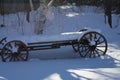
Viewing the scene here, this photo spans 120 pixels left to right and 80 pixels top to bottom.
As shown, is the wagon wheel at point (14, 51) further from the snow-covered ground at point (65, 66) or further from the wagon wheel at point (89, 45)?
the wagon wheel at point (89, 45)

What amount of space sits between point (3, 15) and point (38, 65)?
12587 millimetres

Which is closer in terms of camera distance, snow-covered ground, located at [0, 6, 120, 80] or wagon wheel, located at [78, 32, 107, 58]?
snow-covered ground, located at [0, 6, 120, 80]

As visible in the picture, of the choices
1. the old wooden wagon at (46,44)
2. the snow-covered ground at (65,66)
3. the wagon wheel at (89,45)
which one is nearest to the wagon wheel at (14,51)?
the old wooden wagon at (46,44)

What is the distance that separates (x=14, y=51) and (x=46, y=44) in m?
1.12

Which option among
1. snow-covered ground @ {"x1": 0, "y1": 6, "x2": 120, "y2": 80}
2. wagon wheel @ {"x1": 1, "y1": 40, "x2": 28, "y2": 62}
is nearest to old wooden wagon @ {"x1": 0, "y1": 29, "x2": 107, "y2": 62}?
wagon wheel @ {"x1": 1, "y1": 40, "x2": 28, "y2": 62}

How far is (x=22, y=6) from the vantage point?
24.0 meters

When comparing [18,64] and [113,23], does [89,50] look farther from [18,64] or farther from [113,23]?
[113,23]

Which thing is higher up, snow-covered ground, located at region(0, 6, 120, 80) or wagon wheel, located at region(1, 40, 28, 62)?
wagon wheel, located at region(1, 40, 28, 62)

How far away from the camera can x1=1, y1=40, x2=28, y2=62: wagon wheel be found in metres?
11.6

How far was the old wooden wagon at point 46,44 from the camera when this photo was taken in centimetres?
1167

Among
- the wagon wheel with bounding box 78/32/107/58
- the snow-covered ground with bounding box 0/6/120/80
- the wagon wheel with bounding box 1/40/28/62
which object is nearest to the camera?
the snow-covered ground with bounding box 0/6/120/80

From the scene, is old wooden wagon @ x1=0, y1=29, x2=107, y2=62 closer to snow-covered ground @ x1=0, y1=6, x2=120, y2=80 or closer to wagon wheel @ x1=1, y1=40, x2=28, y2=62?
wagon wheel @ x1=1, y1=40, x2=28, y2=62

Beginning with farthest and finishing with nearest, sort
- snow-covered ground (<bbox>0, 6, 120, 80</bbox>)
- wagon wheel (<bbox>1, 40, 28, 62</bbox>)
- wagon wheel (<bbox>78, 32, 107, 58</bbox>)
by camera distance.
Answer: wagon wheel (<bbox>78, 32, 107, 58</bbox>), wagon wheel (<bbox>1, 40, 28, 62</bbox>), snow-covered ground (<bbox>0, 6, 120, 80</bbox>)

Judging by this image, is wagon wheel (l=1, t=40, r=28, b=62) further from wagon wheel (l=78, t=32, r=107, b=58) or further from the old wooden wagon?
wagon wheel (l=78, t=32, r=107, b=58)
